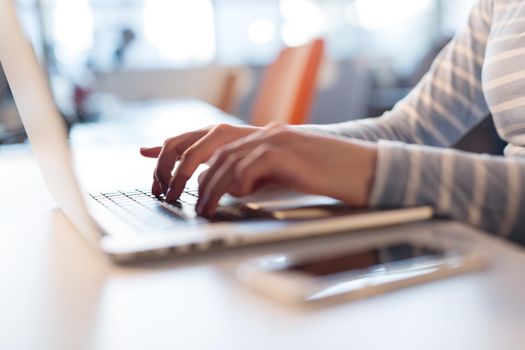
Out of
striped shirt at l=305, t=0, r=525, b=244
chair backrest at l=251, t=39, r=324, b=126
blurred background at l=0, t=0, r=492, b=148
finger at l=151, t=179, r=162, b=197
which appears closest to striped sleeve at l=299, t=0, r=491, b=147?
striped shirt at l=305, t=0, r=525, b=244

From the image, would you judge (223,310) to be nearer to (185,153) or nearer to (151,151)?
(185,153)

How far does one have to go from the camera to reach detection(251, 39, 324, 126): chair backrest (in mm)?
1582

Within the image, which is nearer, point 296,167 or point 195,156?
point 296,167

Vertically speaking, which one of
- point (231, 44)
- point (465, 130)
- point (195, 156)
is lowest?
point (231, 44)

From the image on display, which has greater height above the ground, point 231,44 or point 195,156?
point 195,156

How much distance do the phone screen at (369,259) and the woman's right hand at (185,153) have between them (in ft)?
0.98

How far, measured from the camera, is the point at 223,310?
39 centimetres

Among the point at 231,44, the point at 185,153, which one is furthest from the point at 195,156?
the point at 231,44

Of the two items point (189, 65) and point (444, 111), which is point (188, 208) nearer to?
point (444, 111)

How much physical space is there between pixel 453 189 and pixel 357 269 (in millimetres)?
197

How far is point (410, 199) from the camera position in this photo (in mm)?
567

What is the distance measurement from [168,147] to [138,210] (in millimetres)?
152

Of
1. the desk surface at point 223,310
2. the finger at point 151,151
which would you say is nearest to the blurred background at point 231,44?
the finger at point 151,151

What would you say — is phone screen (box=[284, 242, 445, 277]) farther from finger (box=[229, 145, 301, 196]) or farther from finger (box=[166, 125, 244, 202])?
finger (box=[166, 125, 244, 202])
